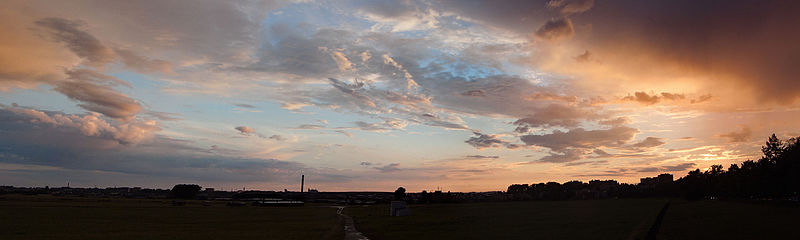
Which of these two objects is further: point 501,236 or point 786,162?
point 786,162

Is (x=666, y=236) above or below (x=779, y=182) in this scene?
below

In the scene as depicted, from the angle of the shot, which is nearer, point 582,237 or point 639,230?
point 582,237

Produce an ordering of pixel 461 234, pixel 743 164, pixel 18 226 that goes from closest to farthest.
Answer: pixel 461 234 → pixel 18 226 → pixel 743 164

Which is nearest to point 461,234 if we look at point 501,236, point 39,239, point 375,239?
point 501,236

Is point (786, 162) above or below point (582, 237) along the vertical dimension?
above

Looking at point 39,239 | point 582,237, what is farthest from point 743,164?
point 39,239

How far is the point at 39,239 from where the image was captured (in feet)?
152

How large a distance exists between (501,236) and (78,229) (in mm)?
50616

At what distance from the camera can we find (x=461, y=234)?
179ft

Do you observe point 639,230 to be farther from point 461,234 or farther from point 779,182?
point 779,182

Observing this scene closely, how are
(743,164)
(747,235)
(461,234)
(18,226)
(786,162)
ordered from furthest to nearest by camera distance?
(743,164) → (786,162) → (18,226) → (461,234) → (747,235)

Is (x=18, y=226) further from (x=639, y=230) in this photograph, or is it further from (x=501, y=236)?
(x=639, y=230)

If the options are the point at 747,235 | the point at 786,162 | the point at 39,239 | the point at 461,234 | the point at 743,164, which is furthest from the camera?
the point at 743,164

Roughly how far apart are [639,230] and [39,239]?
64.3 m
